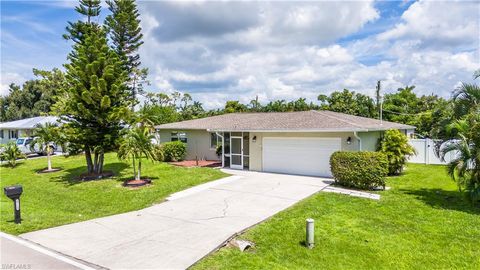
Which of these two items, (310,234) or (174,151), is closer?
(310,234)

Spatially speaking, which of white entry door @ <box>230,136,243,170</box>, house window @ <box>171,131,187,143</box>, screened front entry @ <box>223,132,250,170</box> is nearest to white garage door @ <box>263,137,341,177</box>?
screened front entry @ <box>223,132,250,170</box>

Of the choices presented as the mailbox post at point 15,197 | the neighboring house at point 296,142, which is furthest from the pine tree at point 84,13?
the mailbox post at point 15,197

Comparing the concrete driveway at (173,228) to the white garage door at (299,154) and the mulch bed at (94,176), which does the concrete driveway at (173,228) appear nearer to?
the white garage door at (299,154)

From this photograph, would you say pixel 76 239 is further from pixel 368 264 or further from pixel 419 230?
pixel 419 230

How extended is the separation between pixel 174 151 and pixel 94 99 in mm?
6653

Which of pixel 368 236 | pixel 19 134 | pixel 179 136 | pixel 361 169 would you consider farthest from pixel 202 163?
pixel 19 134

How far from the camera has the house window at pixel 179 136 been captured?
22594mm

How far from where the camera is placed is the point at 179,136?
22859 mm

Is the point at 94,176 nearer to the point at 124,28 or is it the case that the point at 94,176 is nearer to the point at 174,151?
the point at 174,151

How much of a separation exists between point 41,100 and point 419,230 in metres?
60.9

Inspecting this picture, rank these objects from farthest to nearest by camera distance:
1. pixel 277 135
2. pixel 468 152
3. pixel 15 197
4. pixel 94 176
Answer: pixel 94 176 → pixel 277 135 → pixel 468 152 → pixel 15 197

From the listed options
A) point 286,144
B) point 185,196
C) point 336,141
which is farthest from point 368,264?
point 286,144

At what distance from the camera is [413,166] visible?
19.0m

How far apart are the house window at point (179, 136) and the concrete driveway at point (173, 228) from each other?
1016cm
